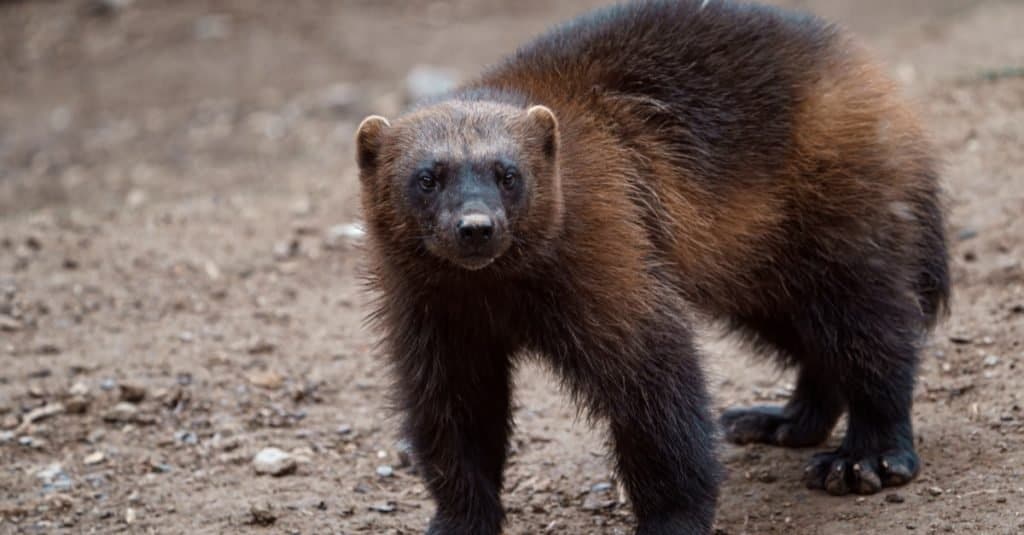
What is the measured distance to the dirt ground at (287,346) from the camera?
5.22 meters

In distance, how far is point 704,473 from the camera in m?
4.52

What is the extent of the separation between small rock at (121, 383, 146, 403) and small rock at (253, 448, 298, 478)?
78 cm

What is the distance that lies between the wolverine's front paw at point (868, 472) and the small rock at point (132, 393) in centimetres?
305

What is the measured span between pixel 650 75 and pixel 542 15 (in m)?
8.37

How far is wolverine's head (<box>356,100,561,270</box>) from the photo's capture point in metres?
4.09

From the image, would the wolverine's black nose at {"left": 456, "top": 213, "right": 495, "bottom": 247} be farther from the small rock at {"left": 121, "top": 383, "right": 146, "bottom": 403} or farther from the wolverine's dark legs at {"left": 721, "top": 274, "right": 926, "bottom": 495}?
the small rock at {"left": 121, "top": 383, "right": 146, "bottom": 403}

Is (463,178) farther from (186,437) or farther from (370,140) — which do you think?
(186,437)

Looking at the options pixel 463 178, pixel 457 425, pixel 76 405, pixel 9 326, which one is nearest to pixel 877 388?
pixel 457 425

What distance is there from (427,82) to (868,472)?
644 centimetres

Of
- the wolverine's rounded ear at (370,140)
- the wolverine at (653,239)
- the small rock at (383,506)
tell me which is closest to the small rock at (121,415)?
the small rock at (383,506)

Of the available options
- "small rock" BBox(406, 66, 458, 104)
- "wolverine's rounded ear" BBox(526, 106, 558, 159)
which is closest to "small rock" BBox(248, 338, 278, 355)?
"wolverine's rounded ear" BBox(526, 106, 558, 159)

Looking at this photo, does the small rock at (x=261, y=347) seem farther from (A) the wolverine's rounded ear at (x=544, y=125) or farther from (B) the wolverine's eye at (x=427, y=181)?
(A) the wolverine's rounded ear at (x=544, y=125)

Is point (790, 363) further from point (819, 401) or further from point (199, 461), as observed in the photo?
point (199, 461)

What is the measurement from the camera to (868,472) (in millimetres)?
5039
